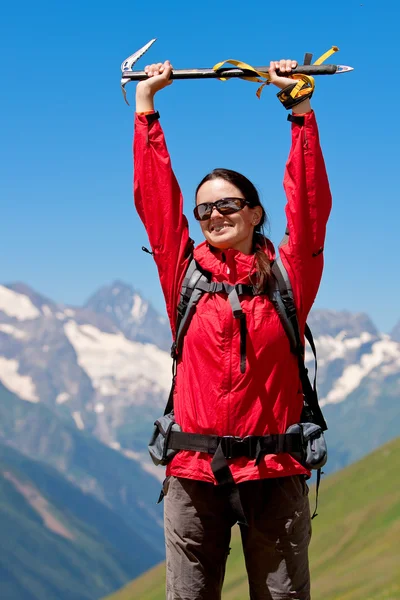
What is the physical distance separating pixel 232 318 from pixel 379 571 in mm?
24101

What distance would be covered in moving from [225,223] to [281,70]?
3.91 feet

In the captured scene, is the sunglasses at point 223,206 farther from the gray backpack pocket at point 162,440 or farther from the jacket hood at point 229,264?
the gray backpack pocket at point 162,440

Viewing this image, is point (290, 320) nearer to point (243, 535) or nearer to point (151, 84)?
point (243, 535)

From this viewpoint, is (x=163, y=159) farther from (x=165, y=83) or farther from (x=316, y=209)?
(x=316, y=209)

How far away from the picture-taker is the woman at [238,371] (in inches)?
260

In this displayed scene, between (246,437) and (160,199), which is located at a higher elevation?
(160,199)

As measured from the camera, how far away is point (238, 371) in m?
6.66

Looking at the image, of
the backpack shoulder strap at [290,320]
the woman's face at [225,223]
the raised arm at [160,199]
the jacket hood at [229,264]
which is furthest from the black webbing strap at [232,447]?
the woman's face at [225,223]

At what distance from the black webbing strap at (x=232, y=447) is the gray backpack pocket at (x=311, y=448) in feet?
0.13

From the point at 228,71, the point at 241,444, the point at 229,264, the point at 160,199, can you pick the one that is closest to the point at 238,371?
the point at 241,444

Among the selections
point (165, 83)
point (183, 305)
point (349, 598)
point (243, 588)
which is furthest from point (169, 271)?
point (243, 588)

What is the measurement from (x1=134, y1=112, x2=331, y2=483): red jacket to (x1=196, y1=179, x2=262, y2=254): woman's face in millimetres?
106

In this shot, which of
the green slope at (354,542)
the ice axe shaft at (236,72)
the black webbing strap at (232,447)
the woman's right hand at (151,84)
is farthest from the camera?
the green slope at (354,542)

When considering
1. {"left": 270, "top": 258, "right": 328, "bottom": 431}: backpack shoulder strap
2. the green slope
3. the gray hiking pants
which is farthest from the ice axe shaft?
the green slope
